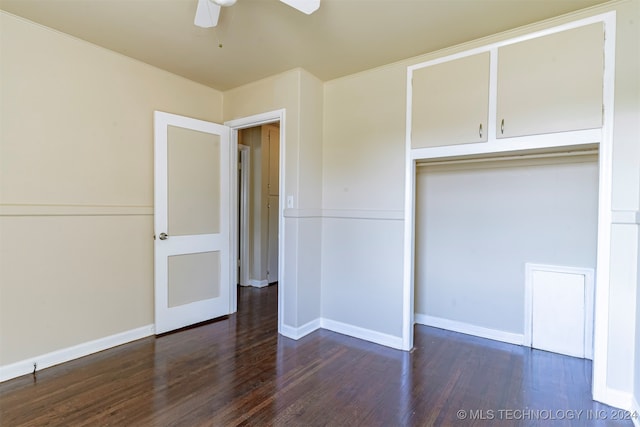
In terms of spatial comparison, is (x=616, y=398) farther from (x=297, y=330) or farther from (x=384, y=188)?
(x=297, y=330)

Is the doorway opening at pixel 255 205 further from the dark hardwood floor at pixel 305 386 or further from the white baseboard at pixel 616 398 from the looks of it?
the white baseboard at pixel 616 398

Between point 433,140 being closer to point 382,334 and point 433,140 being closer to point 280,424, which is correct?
point 382,334

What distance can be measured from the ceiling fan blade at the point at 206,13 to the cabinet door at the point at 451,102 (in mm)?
1680

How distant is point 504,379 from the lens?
7.84 ft

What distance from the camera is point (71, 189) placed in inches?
102

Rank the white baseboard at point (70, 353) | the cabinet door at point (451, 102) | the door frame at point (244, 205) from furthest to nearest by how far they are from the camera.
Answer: the door frame at point (244, 205) → the cabinet door at point (451, 102) → the white baseboard at point (70, 353)

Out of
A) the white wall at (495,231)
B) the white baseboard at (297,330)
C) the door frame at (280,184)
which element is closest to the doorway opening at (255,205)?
the door frame at (280,184)

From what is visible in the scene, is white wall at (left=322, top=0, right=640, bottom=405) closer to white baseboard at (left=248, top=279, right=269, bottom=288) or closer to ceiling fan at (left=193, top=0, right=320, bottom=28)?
ceiling fan at (left=193, top=0, right=320, bottom=28)

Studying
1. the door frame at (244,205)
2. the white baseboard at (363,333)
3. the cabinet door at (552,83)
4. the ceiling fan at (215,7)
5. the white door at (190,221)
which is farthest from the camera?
the door frame at (244,205)

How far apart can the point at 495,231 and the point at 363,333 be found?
1.57 m

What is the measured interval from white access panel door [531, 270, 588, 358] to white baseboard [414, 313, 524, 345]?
161 millimetres

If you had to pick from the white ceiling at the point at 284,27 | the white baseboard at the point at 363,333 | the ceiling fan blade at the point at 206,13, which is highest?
the white ceiling at the point at 284,27

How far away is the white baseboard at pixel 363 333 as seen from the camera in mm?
2945

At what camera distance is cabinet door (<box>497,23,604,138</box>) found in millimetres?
2135
